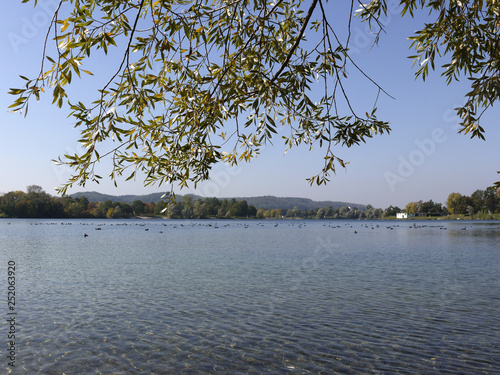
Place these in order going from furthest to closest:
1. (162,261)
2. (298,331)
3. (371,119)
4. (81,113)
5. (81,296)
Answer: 1. (162,261)
2. (81,296)
3. (298,331)
4. (371,119)
5. (81,113)

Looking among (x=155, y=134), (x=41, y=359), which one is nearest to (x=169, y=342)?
(x=41, y=359)

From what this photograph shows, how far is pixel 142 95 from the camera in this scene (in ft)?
26.1

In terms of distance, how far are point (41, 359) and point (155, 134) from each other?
27.6 feet

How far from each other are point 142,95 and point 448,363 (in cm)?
1139

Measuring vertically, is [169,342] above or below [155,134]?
below

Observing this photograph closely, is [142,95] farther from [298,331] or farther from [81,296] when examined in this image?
[81,296]

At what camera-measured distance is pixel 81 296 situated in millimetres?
21234

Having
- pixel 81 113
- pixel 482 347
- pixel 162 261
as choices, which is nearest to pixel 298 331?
pixel 482 347

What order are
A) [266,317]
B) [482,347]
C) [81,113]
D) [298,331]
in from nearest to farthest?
[81,113] < [482,347] < [298,331] < [266,317]

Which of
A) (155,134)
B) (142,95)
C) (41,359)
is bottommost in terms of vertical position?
(41,359)

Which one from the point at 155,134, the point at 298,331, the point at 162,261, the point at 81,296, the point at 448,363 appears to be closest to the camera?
the point at 155,134

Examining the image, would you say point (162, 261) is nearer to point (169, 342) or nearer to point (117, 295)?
point (117, 295)

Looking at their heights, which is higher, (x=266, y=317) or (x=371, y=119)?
(x=371, y=119)

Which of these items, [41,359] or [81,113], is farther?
[41,359]
